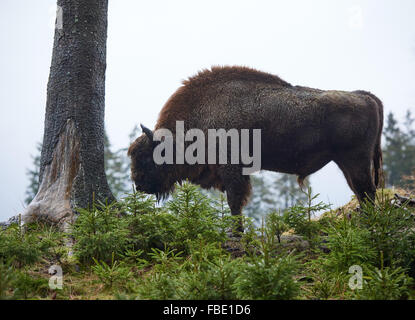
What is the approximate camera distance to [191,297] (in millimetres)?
3090

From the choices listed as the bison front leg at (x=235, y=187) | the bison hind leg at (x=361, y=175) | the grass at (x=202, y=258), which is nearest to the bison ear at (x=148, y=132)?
the bison front leg at (x=235, y=187)

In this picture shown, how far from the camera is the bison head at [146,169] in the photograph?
24.6ft

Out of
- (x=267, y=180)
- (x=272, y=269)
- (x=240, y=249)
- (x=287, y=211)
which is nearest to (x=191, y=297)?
(x=272, y=269)

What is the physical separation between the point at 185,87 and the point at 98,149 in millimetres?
2615

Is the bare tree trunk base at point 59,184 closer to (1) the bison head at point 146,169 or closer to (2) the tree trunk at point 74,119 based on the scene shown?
(2) the tree trunk at point 74,119

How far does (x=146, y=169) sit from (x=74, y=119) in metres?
2.24

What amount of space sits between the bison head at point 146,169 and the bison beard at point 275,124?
0.02 m

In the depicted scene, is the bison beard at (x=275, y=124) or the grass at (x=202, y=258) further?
the bison beard at (x=275, y=124)

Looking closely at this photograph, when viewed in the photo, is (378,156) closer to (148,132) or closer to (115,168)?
(148,132)

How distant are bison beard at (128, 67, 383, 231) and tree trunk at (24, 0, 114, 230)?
1.57 meters

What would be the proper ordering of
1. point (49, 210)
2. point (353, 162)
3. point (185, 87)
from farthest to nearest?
point (185, 87), point (353, 162), point (49, 210)

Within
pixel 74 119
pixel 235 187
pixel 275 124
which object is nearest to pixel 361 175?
pixel 275 124

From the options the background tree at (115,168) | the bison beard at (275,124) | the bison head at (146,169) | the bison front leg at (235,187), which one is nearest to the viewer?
the bison front leg at (235,187)
